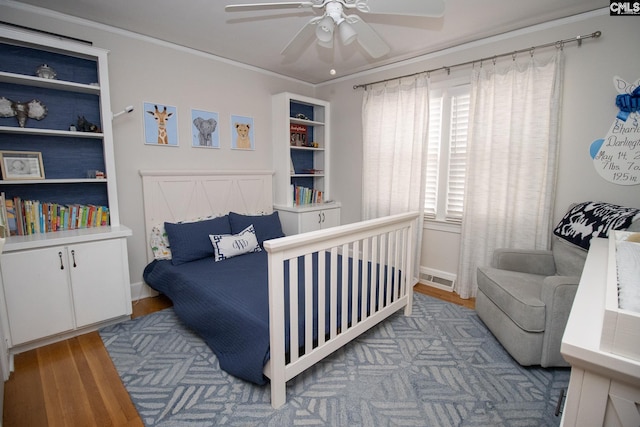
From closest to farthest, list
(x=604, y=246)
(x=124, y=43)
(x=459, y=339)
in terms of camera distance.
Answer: (x=604, y=246)
(x=459, y=339)
(x=124, y=43)

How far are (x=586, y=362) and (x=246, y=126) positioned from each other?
350 cm

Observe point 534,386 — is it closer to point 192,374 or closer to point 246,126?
point 192,374

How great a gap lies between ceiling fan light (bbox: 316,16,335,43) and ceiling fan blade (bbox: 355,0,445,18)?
0.56ft

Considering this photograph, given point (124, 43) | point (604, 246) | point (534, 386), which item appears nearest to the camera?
point (604, 246)

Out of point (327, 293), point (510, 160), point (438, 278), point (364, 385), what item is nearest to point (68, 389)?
point (327, 293)

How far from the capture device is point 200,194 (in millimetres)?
3189

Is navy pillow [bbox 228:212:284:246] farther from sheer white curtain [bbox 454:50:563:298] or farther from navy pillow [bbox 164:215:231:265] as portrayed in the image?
sheer white curtain [bbox 454:50:563:298]

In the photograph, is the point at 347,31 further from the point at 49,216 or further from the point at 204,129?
the point at 49,216

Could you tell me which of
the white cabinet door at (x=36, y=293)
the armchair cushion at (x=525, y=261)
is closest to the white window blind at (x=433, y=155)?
the armchair cushion at (x=525, y=261)

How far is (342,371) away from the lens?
6.26 feet

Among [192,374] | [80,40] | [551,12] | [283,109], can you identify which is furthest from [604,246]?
[80,40]

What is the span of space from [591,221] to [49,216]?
3.94 meters

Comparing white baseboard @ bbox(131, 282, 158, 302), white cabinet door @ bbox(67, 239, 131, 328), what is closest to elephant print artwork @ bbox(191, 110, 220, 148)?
white cabinet door @ bbox(67, 239, 131, 328)

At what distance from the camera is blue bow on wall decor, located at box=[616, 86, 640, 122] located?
216 centimetres
